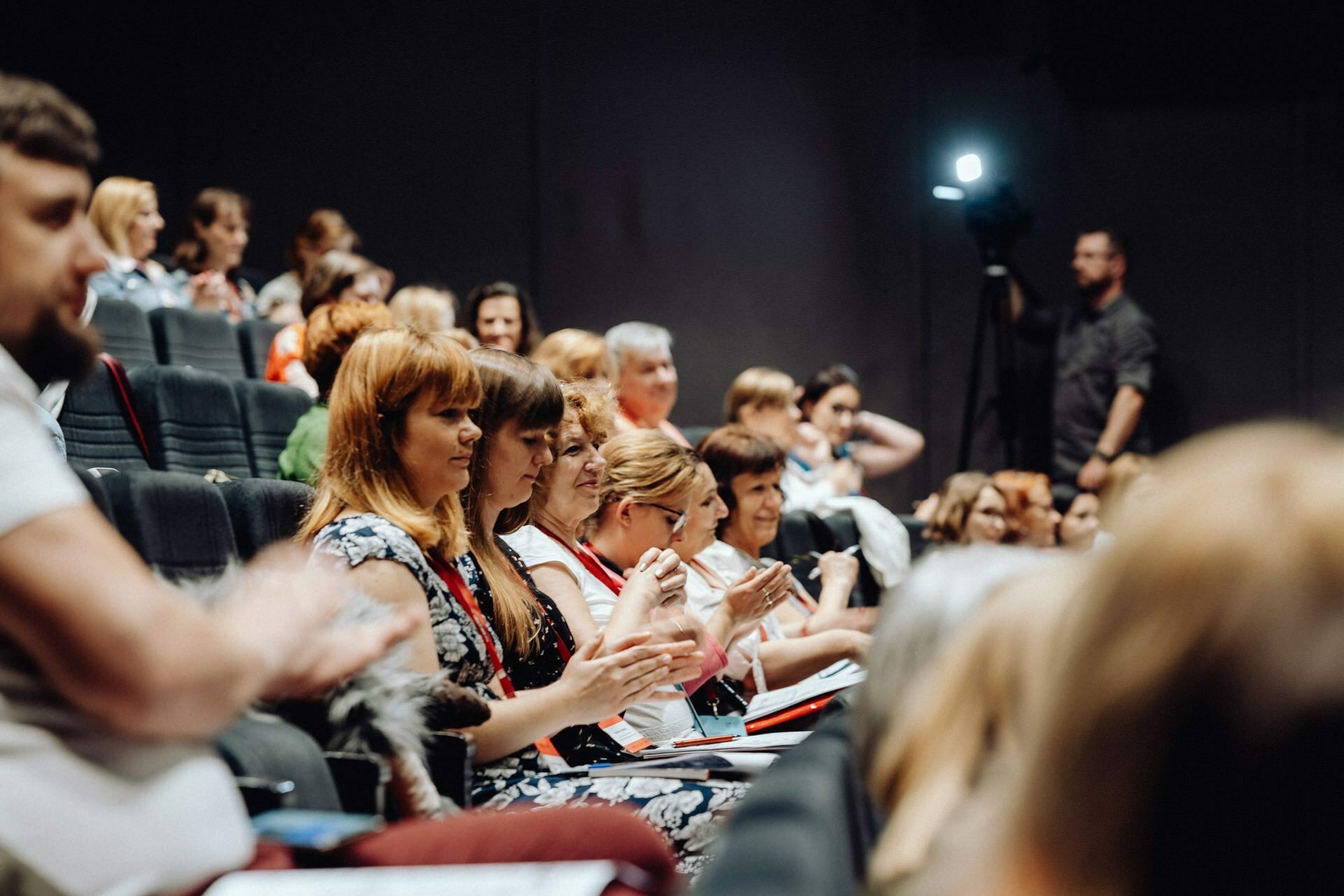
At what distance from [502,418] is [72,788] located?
950mm

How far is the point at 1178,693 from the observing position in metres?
0.38

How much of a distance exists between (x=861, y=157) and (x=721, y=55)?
62cm

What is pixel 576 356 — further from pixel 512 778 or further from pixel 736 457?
pixel 512 778

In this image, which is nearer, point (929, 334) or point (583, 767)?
point (583, 767)

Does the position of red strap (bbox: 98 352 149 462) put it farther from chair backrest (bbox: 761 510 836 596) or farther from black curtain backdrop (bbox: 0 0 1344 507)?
black curtain backdrop (bbox: 0 0 1344 507)

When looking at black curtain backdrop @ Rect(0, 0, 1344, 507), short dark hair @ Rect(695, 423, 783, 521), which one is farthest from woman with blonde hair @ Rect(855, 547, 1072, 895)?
black curtain backdrop @ Rect(0, 0, 1344, 507)

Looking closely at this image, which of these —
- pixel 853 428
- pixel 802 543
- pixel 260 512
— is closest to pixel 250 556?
pixel 260 512

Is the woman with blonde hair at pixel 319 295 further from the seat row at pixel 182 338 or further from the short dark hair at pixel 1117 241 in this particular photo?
the short dark hair at pixel 1117 241

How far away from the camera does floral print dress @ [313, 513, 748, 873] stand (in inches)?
47.6

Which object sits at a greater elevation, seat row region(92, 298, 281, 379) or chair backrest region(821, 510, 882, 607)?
seat row region(92, 298, 281, 379)

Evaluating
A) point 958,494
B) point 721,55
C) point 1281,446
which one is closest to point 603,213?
point 721,55

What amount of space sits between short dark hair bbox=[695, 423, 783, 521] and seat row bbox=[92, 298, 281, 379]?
49.3 inches

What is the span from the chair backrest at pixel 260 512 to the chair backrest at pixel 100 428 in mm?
688

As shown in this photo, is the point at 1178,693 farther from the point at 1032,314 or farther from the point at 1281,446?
the point at 1032,314
